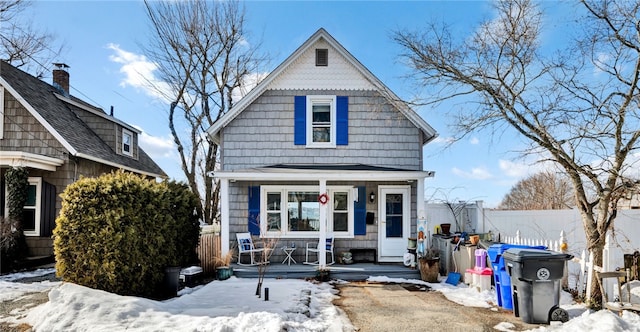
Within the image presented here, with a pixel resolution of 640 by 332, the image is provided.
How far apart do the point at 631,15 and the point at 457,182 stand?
245 inches

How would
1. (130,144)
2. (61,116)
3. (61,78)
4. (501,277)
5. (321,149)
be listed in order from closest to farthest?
(501,277) → (321,149) → (61,116) → (61,78) → (130,144)

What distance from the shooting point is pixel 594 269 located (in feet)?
20.8

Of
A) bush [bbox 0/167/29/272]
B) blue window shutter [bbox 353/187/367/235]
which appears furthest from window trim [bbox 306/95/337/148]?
bush [bbox 0/167/29/272]

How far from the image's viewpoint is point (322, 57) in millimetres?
11039

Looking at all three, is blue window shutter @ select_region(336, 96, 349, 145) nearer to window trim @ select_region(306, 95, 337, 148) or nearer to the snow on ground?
window trim @ select_region(306, 95, 337, 148)

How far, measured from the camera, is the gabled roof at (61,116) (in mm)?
11539

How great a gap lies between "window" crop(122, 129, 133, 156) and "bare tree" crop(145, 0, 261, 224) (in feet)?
9.07

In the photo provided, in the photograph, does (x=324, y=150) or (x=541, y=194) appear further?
(x=541, y=194)

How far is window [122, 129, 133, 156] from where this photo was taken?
15.9 metres

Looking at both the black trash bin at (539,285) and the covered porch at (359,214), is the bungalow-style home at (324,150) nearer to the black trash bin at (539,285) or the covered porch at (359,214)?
the covered porch at (359,214)

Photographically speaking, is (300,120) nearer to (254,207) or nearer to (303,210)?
(303,210)

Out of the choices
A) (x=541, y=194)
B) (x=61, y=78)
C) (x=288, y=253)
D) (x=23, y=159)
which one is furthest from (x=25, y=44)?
(x=541, y=194)

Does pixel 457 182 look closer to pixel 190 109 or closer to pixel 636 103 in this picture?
pixel 636 103

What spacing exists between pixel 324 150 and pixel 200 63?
34.7 feet
